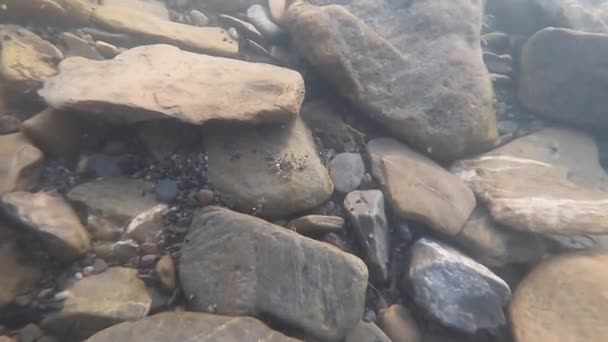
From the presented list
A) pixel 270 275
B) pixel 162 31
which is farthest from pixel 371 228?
pixel 162 31

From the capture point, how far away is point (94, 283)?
2.80m

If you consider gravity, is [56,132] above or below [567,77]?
below

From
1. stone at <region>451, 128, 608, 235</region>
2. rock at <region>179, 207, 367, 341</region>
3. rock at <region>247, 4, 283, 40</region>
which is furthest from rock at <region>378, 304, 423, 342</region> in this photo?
rock at <region>247, 4, 283, 40</region>

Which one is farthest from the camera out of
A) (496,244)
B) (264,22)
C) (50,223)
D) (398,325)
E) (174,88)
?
(264,22)

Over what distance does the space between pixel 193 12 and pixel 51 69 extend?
6.46 feet

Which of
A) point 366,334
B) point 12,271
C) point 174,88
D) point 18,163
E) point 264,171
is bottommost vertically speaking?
point 366,334

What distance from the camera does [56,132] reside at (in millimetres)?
3240

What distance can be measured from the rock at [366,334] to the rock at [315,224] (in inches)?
31.6

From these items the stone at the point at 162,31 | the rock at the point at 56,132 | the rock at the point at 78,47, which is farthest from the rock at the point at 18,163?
the stone at the point at 162,31

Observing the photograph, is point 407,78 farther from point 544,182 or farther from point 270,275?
point 270,275

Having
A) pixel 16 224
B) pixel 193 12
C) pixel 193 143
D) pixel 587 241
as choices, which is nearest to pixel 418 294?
pixel 587 241

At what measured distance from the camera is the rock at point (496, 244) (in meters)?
3.81

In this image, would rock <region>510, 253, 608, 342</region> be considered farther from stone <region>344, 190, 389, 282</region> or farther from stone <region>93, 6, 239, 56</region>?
stone <region>93, 6, 239, 56</region>

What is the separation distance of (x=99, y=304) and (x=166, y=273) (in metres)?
0.47
